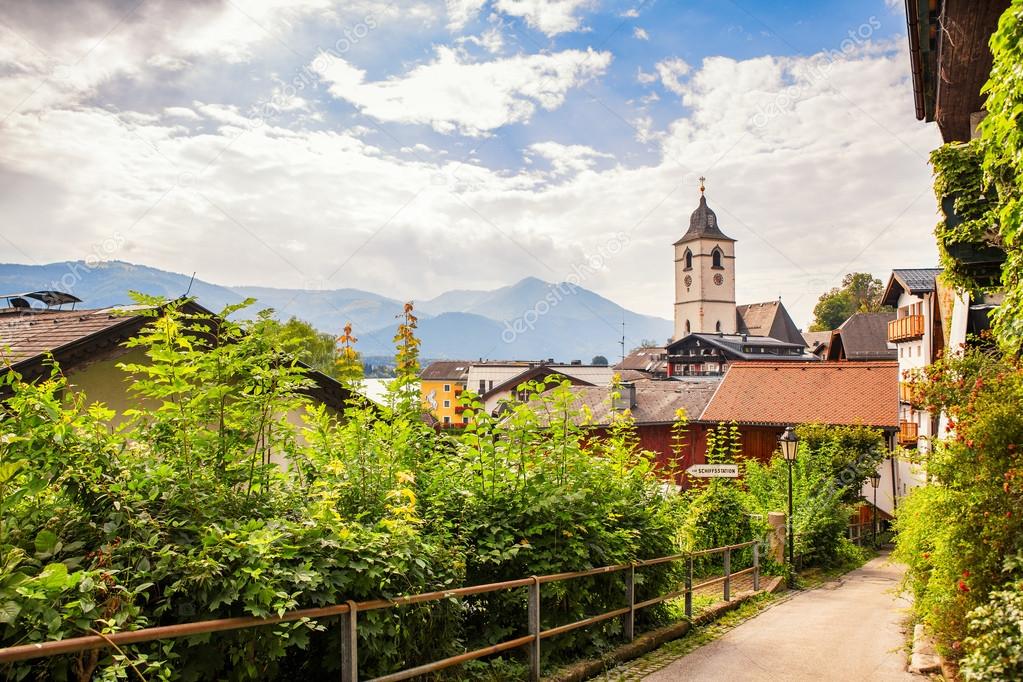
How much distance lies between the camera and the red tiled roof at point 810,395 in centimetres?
3591

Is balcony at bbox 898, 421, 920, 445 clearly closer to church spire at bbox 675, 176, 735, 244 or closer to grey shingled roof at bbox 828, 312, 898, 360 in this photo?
grey shingled roof at bbox 828, 312, 898, 360

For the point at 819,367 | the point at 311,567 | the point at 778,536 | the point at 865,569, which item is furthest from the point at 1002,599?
the point at 819,367

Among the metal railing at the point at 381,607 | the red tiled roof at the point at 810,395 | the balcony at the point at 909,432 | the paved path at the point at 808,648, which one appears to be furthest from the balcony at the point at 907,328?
the metal railing at the point at 381,607

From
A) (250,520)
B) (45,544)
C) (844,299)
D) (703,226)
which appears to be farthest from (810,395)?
(703,226)

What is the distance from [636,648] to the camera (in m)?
7.80

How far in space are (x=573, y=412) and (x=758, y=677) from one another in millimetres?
3065

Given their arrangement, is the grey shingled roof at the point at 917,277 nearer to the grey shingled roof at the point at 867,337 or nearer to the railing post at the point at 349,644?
the grey shingled roof at the point at 867,337

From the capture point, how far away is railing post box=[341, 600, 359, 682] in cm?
421

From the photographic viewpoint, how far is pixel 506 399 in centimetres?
736

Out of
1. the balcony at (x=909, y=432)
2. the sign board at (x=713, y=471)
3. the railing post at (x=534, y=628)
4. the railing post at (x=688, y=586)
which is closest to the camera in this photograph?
the railing post at (x=534, y=628)

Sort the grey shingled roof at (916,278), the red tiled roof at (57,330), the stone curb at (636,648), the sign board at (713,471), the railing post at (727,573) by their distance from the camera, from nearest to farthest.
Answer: the stone curb at (636,648) → the red tiled roof at (57,330) → the railing post at (727,573) → the sign board at (713,471) → the grey shingled roof at (916,278)

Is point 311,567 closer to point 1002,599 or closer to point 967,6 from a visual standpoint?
point 1002,599

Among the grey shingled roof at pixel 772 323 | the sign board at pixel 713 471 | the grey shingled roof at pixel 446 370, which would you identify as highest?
the grey shingled roof at pixel 772 323

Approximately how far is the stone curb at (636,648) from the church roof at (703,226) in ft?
383
